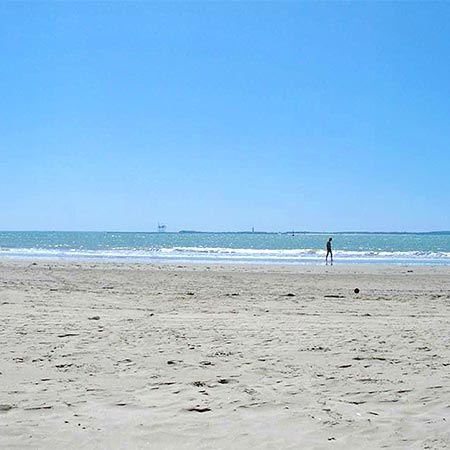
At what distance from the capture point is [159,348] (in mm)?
7266

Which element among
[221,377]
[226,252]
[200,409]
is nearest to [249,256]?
[226,252]

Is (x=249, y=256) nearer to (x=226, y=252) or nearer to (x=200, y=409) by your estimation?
(x=226, y=252)

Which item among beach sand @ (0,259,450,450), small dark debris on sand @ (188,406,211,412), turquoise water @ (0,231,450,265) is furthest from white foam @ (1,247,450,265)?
small dark debris on sand @ (188,406,211,412)

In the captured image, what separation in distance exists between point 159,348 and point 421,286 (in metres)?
15.0

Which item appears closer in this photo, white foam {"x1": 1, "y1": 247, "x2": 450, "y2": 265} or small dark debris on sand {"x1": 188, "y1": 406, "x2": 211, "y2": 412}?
small dark debris on sand {"x1": 188, "y1": 406, "x2": 211, "y2": 412}

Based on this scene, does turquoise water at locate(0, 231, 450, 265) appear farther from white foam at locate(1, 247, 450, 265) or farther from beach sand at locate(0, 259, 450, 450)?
beach sand at locate(0, 259, 450, 450)

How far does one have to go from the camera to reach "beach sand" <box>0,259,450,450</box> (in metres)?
4.35

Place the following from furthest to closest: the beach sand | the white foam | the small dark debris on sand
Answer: the white foam, the small dark debris on sand, the beach sand

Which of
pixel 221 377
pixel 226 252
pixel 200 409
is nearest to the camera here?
pixel 200 409

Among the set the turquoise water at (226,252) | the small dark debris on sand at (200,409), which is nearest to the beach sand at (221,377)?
the small dark debris on sand at (200,409)

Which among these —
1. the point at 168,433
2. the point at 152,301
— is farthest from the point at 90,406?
the point at 152,301

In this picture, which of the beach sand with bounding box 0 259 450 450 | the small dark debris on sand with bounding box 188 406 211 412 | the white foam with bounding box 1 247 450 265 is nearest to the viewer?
the beach sand with bounding box 0 259 450 450

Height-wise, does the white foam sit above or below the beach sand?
below

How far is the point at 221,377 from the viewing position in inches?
232
